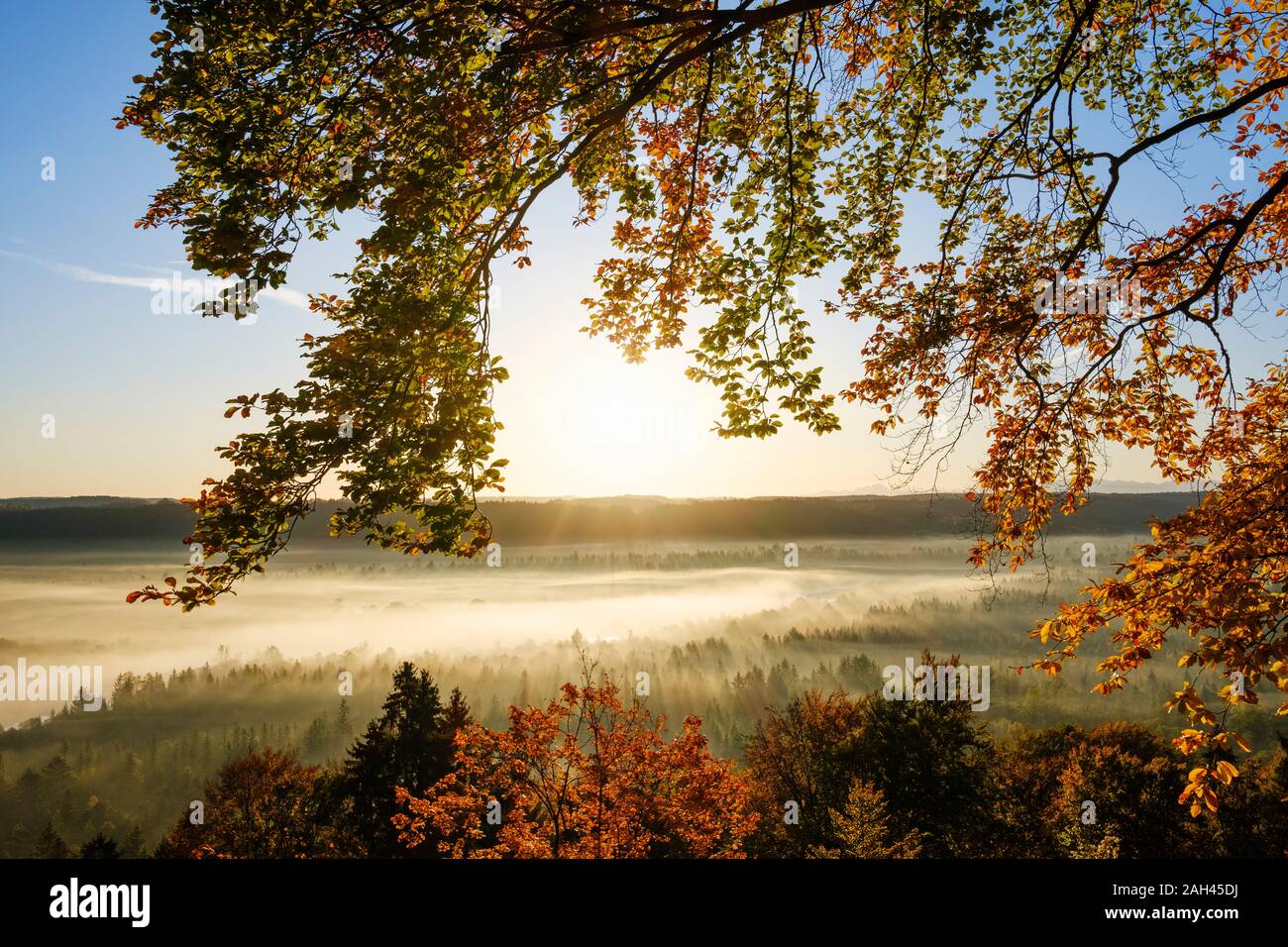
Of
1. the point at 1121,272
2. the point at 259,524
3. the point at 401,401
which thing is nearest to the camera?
the point at 259,524

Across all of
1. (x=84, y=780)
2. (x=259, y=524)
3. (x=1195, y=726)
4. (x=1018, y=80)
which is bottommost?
(x=84, y=780)

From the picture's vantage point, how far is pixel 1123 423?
8.79 m

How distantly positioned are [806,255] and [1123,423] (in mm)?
4576

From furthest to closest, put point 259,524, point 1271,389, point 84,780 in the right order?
1. point 84,780
2. point 1271,389
3. point 259,524

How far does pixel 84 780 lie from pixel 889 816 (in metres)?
190

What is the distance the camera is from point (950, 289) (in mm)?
8484

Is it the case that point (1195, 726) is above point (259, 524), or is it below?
below

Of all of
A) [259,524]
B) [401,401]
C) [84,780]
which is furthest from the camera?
[84,780]

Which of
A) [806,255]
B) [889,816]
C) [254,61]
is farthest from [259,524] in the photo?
[889,816]

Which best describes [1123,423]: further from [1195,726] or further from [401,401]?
[401,401]
